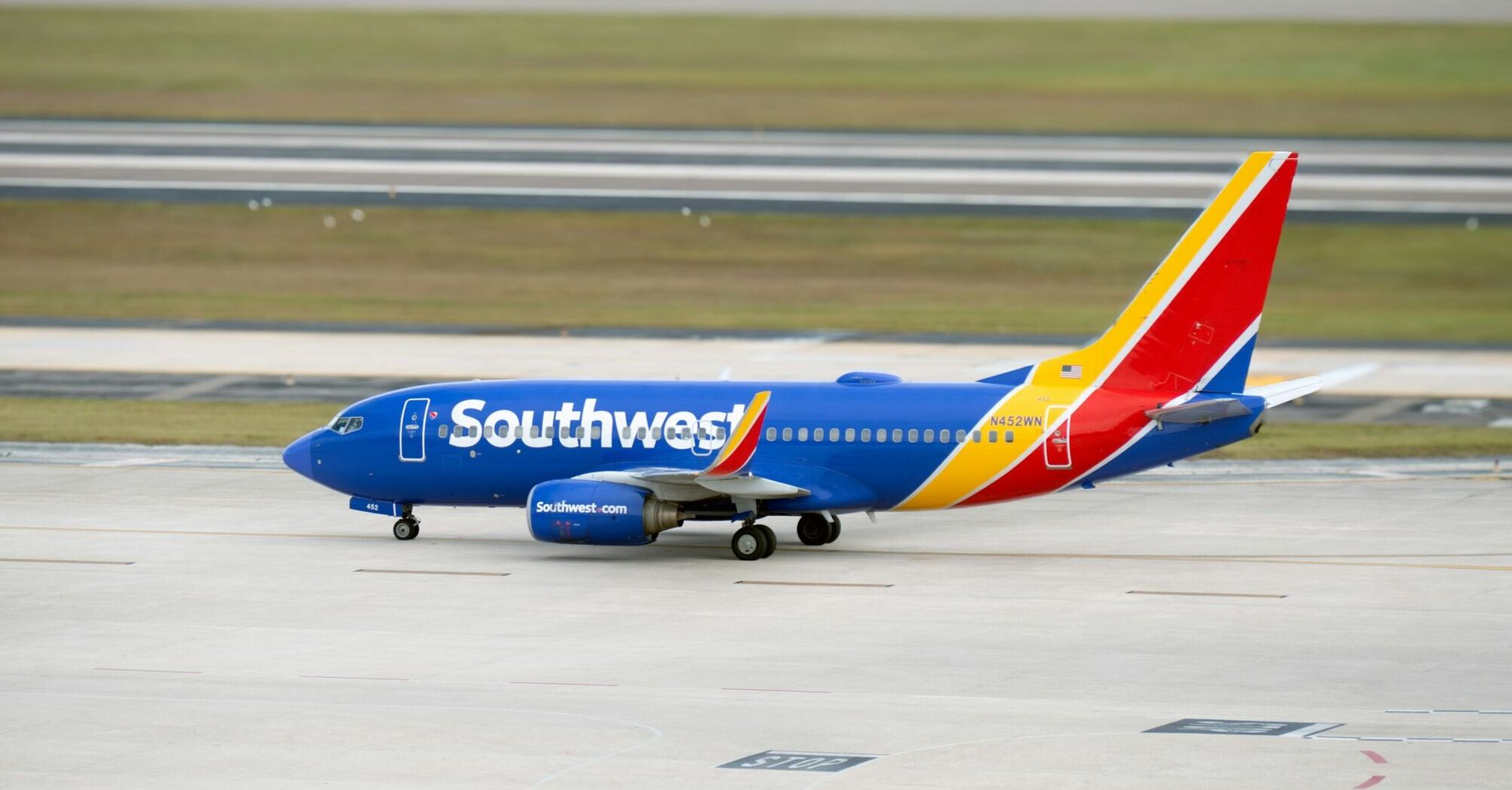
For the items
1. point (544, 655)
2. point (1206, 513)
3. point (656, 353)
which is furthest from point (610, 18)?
point (544, 655)

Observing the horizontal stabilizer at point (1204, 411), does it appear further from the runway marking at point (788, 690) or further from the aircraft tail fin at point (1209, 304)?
the runway marking at point (788, 690)

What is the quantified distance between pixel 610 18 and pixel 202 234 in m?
62.4

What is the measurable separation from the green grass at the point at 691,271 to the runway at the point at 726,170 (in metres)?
1.64

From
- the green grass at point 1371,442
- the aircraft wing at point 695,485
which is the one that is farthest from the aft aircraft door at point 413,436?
the green grass at point 1371,442

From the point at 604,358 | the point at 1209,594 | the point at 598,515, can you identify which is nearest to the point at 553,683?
the point at 598,515

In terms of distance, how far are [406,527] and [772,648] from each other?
13.8m

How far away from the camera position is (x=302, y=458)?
4472 cm

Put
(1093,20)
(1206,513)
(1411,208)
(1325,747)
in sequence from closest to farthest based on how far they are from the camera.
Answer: (1325,747), (1206,513), (1411,208), (1093,20)

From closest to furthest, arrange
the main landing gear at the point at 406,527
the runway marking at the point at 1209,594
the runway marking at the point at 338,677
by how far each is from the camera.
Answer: the runway marking at the point at 338,677, the runway marking at the point at 1209,594, the main landing gear at the point at 406,527

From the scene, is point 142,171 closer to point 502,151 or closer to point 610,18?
point 502,151

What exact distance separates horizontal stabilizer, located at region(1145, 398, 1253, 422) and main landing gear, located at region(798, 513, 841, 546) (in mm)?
7514

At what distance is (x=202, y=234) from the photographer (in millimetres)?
95875

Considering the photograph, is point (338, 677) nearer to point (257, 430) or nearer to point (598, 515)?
point (598, 515)

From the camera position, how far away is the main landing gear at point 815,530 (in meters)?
43.1
